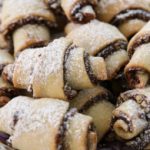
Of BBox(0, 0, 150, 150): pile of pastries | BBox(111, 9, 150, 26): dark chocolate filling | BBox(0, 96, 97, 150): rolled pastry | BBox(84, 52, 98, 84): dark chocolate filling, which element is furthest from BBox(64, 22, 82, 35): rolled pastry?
BBox(0, 96, 97, 150): rolled pastry

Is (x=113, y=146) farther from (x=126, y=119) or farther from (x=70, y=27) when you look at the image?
(x=70, y=27)

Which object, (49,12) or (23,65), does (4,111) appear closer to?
(23,65)

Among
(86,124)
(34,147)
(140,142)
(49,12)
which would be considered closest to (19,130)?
(34,147)

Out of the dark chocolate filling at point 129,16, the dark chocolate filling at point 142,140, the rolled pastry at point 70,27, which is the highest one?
the rolled pastry at point 70,27

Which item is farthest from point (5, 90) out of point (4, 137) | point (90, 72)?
point (90, 72)

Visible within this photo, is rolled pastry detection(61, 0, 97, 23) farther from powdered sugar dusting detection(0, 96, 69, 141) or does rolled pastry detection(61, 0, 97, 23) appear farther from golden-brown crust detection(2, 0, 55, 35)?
powdered sugar dusting detection(0, 96, 69, 141)

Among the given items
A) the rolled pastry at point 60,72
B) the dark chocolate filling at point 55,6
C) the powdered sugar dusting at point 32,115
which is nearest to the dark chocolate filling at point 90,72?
the rolled pastry at point 60,72

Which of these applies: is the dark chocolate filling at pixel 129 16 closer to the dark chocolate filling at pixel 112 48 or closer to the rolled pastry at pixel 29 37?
the dark chocolate filling at pixel 112 48
